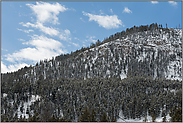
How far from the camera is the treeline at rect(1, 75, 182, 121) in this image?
192 feet

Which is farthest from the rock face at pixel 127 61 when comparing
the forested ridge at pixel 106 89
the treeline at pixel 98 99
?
the treeline at pixel 98 99

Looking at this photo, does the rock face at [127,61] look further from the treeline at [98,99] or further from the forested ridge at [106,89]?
the treeline at [98,99]

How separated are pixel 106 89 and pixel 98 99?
33.0 feet

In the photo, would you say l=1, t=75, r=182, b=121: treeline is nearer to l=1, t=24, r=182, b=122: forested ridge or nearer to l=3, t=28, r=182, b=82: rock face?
l=1, t=24, r=182, b=122: forested ridge

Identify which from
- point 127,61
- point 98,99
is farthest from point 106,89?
point 127,61

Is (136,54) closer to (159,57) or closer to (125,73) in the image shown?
(159,57)

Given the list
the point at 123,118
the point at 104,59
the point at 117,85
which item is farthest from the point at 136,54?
the point at 123,118

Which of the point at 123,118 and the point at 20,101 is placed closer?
the point at 123,118

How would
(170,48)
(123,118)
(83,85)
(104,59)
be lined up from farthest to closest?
(170,48) < (104,59) < (83,85) < (123,118)

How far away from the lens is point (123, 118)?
61.9 m

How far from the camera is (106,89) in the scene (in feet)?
247

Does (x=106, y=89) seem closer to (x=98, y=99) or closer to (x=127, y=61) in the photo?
(x=98, y=99)

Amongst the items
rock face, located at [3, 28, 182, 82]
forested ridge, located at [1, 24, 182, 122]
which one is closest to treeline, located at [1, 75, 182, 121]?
forested ridge, located at [1, 24, 182, 122]

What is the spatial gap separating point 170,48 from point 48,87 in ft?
436
